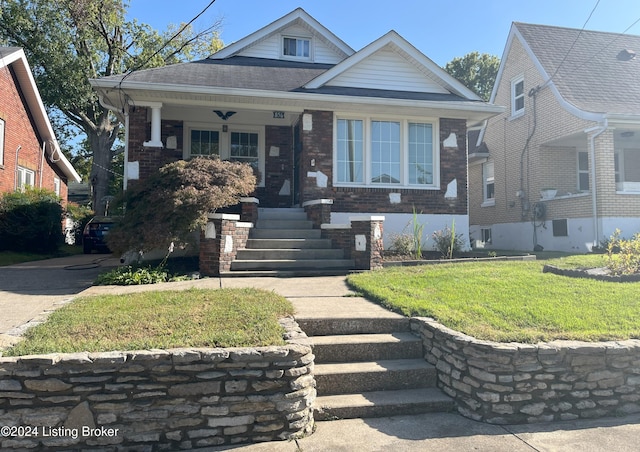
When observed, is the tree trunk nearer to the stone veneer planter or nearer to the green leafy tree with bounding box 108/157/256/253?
the green leafy tree with bounding box 108/157/256/253

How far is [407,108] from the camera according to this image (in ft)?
33.6

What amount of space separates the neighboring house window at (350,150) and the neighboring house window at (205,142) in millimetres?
3313

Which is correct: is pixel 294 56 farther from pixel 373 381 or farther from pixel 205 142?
pixel 373 381

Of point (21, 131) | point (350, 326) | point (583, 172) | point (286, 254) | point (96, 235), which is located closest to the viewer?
point (350, 326)

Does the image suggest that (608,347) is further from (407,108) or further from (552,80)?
(552,80)

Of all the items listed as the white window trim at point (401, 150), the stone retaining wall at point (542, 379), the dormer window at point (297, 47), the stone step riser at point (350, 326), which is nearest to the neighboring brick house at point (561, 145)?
the white window trim at point (401, 150)

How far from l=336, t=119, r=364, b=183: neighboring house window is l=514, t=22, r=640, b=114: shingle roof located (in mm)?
6023

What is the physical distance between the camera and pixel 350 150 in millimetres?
Result: 10523

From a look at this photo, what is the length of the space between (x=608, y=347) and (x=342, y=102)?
295 inches

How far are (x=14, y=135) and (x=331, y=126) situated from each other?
12.2 meters

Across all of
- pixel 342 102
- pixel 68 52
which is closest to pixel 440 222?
pixel 342 102

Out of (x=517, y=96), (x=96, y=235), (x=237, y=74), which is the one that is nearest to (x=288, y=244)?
(x=237, y=74)

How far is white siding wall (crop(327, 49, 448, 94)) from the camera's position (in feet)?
35.6

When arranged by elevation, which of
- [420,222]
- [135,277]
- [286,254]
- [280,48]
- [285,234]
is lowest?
[135,277]
